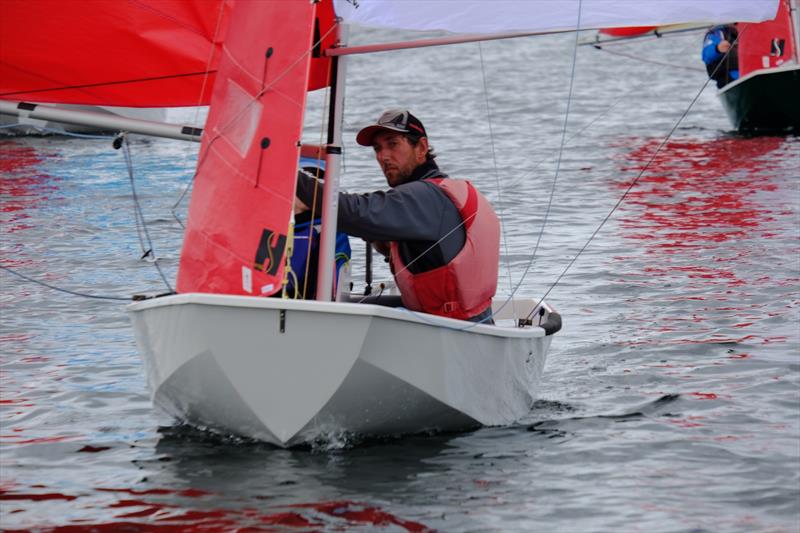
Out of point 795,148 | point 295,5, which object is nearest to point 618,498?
point 295,5

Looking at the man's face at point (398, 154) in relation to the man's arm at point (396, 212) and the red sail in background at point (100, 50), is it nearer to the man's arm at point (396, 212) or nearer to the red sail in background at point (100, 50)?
the man's arm at point (396, 212)

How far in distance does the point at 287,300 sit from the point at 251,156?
602mm

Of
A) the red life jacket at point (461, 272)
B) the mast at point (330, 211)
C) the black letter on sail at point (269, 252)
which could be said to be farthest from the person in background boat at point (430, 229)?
the black letter on sail at point (269, 252)

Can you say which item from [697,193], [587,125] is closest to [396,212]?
[587,125]

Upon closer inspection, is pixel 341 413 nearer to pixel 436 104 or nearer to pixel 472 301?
pixel 472 301

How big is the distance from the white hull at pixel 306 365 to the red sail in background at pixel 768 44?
14.3 meters

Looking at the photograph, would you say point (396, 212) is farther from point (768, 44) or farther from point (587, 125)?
point (768, 44)

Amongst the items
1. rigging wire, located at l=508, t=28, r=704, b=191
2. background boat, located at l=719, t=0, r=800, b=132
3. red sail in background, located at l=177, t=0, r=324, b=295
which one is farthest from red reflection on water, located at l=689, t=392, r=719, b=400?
background boat, located at l=719, t=0, r=800, b=132

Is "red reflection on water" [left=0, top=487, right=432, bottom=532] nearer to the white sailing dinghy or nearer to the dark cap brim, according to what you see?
the white sailing dinghy

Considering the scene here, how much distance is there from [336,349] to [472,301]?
0.94 metres

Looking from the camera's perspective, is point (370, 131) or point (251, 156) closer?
point (251, 156)

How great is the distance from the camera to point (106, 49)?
616 cm

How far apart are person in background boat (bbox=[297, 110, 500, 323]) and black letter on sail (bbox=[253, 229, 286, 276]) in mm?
436

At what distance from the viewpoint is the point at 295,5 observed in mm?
5273
